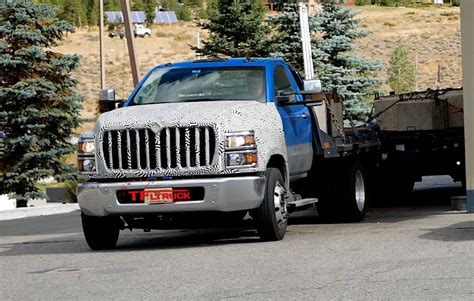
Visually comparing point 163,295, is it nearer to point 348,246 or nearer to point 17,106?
point 348,246

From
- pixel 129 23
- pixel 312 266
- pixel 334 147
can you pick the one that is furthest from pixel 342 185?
pixel 129 23

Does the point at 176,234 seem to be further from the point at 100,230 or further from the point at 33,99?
the point at 33,99

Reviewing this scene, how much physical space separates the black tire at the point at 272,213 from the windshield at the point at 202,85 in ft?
3.95

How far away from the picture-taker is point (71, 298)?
10.2 m

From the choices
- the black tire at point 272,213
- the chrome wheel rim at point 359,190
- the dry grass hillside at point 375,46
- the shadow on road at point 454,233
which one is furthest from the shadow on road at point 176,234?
the dry grass hillside at point 375,46

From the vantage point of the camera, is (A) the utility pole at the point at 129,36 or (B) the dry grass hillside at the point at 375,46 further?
(B) the dry grass hillside at the point at 375,46

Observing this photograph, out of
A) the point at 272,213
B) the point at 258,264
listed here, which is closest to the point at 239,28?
the point at 272,213

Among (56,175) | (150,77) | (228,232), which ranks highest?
(150,77)

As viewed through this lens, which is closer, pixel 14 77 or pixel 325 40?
pixel 14 77

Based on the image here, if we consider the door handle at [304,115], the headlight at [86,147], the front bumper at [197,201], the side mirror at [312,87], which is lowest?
the front bumper at [197,201]

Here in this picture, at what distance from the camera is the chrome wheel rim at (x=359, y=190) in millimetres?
17281

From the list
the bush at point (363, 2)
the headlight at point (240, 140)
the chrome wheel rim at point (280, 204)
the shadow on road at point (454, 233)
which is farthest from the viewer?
the bush at point (363, 2)

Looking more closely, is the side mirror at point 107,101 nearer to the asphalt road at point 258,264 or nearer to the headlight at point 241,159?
the asphalt road at point 258,264

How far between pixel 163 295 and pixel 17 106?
24.8 meters
